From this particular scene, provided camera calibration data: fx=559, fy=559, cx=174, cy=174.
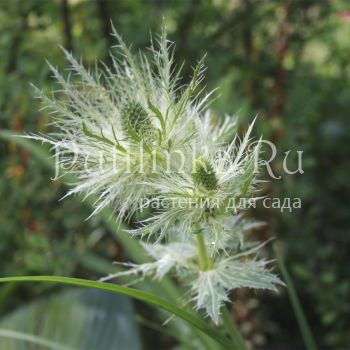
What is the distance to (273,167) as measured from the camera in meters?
1.62

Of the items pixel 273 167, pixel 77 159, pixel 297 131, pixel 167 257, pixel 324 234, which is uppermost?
pixel 297 131

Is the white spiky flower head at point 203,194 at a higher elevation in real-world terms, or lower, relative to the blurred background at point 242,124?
lower

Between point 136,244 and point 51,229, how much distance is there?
0.67 metres

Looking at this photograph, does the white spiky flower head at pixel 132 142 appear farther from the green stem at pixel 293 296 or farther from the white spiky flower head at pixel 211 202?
the green stem at pixel 293 296

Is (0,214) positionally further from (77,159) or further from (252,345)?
(77,159)

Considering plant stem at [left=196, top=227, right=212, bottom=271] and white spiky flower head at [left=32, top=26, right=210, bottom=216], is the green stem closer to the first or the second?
plant stem at [left=196, top=227, right=212, bottom=271]

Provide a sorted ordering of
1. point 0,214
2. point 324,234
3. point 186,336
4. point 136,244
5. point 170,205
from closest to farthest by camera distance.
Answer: point 170,205
point 136,244
point 186,336
point 0,214
point 324,234

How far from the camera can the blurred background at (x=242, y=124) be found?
1469 mm

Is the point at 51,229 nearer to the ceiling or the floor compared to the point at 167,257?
nearer to the ceiling

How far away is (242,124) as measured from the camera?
1.64m

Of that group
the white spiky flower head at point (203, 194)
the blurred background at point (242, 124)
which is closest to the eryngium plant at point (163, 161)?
the white spiky flower head at point (203, 194)

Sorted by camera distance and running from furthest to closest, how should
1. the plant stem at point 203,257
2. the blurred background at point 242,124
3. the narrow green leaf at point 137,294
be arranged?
the blurred background at point 242,124 → the plant stem at point 203,257 → the narrow green leaf at point 137,294

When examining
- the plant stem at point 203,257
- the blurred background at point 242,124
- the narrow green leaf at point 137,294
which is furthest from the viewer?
the blurred background at point 242,124

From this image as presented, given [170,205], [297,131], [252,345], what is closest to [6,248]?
[252,345]
